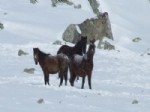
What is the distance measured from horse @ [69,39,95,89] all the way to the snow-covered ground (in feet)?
1.44

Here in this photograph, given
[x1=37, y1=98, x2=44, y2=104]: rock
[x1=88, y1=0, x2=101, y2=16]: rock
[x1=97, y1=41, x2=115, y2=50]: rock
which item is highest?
[x1=88, y1=0, x2=101, y2=16]: rock

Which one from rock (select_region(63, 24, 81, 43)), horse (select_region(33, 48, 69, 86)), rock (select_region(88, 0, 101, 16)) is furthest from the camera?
rock (select_region(88, 0, 101, 16))

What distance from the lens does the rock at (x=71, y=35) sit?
111 feet

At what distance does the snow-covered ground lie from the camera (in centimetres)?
1413

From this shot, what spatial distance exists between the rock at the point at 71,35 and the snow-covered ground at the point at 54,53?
690 millimetres

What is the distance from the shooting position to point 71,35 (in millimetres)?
34031

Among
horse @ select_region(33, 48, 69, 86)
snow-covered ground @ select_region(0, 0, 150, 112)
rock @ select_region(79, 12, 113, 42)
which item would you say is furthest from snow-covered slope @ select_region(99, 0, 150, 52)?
horse @ select_region(33, 48, 69, 86)

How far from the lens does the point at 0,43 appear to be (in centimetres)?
3100

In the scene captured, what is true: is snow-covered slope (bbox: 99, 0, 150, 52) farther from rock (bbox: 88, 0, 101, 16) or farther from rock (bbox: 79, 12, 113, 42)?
rock (bbox: 88, 0, 101, 16)

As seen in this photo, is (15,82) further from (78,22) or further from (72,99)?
(78,22)

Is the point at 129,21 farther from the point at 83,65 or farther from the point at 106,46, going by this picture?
the point at 83,65

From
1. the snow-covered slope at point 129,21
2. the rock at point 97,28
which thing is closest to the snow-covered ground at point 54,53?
the snow-covered slope at point 129,21

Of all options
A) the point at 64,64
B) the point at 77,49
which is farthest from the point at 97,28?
the point at 64,64

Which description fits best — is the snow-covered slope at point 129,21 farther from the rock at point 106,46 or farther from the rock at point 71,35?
the rock at point 71,35
